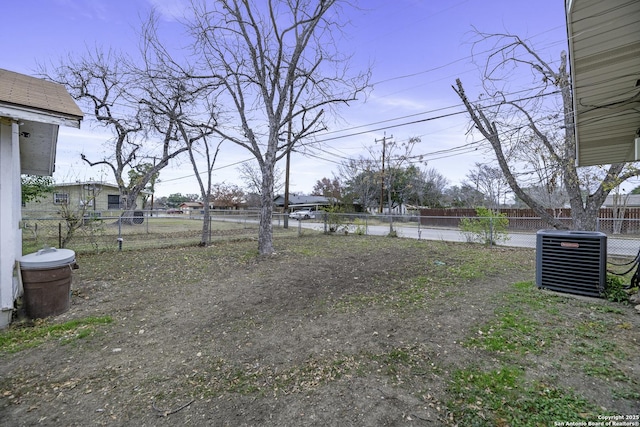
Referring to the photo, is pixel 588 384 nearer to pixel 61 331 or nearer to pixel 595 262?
pixel 595 262

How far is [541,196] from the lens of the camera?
78.2 ft

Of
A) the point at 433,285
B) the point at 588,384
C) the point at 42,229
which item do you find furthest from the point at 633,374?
the point at 42,229

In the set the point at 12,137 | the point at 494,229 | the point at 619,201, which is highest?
the point at 619,201

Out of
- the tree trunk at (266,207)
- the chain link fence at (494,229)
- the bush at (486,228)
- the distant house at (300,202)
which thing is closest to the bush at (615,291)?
the chain link fence at (494,229)

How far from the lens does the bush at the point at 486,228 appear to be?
10.4 meters

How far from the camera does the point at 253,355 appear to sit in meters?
2.84

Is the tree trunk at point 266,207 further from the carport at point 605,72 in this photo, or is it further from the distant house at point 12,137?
the carport at point 605,72

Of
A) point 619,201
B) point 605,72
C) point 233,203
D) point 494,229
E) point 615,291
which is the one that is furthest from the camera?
point 233,203

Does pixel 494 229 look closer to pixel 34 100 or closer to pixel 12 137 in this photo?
pixel 34 100

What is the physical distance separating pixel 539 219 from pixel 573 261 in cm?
1295

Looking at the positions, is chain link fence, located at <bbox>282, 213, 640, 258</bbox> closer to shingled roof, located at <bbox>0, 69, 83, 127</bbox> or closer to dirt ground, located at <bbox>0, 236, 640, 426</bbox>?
dirt ground, located at <bbox>0, 236, 640, 426</bbox>

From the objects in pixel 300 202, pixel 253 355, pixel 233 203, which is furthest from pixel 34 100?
pixel 233 203

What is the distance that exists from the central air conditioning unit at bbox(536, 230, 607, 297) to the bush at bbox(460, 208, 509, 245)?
20.3 ft

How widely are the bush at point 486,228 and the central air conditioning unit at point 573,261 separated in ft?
20.3
